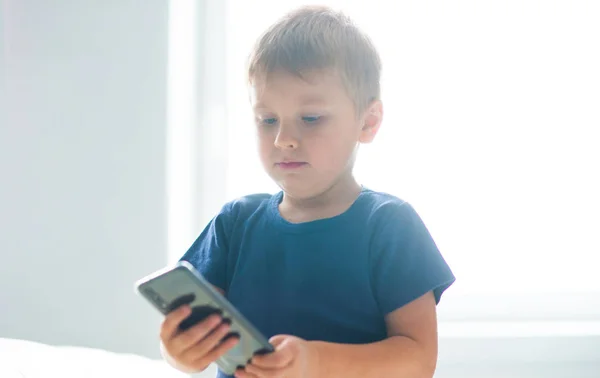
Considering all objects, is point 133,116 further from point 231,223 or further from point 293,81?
point 293,81

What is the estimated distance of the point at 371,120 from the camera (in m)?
0.87

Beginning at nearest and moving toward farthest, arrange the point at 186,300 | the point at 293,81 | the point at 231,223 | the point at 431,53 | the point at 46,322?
1. the point at 186,300
2. the point at 293,81
3. the point at 231,223
4. the point at 46,322
5. the point at 431,53

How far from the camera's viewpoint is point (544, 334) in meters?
1.42

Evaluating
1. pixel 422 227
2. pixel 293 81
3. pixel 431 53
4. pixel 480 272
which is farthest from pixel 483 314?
pixel 293 81

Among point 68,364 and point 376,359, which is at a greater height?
point 376,359

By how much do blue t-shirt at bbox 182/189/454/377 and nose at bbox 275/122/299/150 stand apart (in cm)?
10

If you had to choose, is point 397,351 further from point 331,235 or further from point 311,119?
point 311,119

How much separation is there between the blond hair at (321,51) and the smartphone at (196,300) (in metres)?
0.27

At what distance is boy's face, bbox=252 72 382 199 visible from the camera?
2.63 ft

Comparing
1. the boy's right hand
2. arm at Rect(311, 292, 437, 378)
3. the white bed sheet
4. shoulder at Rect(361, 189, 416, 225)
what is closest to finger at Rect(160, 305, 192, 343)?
the boy's right hand

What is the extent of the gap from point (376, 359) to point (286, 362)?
0.12m

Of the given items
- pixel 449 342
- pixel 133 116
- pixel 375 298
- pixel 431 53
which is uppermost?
pixel 431 53

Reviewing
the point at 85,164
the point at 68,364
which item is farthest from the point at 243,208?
the point at 85,164

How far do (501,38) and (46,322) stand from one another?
1103mm
